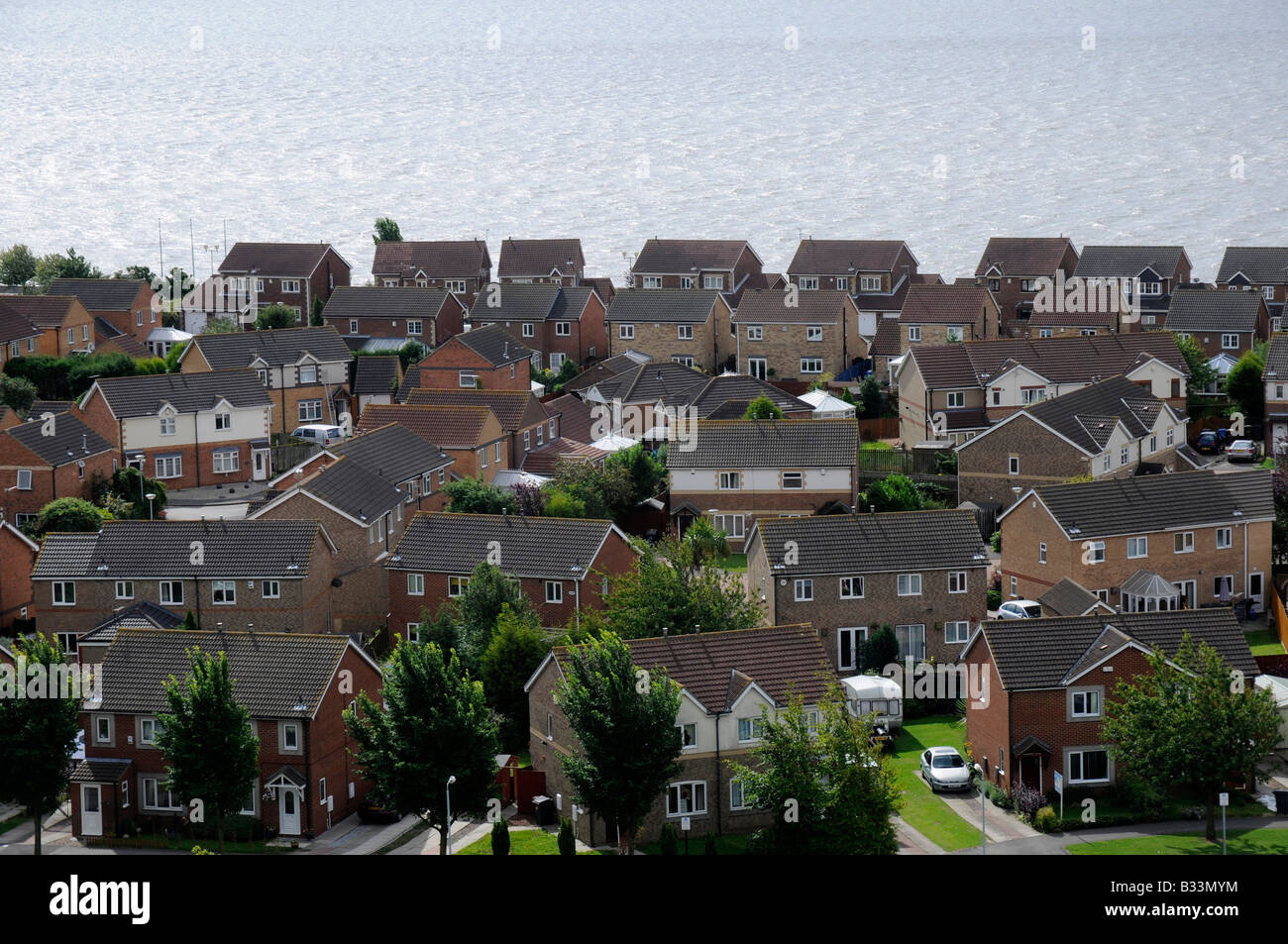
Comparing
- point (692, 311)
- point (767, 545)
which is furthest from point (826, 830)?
point (692, 311)

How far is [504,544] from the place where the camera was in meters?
51.7

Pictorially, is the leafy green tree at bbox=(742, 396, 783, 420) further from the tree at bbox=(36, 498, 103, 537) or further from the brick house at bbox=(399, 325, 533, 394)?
the tree at bbox=(36, 498, 103, 537)

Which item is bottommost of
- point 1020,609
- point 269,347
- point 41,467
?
point 1020,609

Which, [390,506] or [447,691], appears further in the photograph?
[390,506]

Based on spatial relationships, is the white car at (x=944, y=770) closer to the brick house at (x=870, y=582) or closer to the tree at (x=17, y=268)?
the brick house at (x=870, y=582)

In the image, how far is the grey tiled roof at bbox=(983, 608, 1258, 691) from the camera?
40094 millimetres

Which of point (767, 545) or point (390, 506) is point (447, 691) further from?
point (390, 506)

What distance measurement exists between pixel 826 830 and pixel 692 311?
196ft

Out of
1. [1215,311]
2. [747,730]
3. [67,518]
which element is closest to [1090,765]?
[747,730]

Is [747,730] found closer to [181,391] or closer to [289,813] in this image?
[289,813]

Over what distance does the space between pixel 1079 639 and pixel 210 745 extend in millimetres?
20575

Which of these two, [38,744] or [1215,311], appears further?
[1215,311]

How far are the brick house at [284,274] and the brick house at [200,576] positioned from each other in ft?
176
